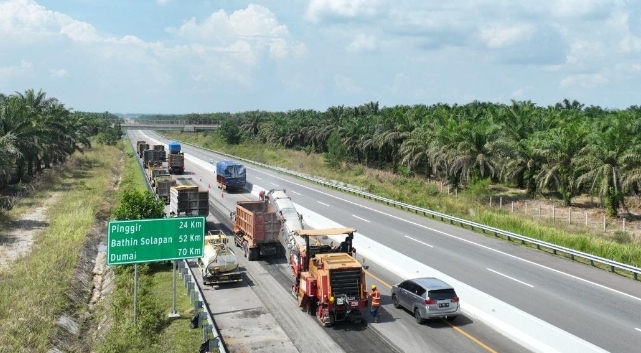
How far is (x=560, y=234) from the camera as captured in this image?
31922 millimetres

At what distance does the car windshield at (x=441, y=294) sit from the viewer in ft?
61.9

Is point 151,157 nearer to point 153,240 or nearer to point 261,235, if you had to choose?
point 261,235

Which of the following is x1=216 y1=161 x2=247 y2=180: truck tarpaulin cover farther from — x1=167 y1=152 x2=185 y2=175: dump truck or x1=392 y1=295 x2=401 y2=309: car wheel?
x1=392 y1=295 x2=401 y2=309: car wheel

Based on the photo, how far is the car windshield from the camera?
18.9 meters

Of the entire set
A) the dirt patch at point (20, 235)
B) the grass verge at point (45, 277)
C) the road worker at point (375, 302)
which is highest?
the road worker at point (375, 302)

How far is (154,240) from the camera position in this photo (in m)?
19.9

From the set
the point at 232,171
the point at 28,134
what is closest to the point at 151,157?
the point at 28,134

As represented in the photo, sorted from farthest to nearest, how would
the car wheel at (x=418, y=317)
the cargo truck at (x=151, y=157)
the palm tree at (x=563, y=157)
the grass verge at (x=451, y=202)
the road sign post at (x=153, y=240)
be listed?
the cargo truck at (x=151, y=157), the palm tree at (x=563, y=157), the grass verge at (x=451, y=202), the road sign post at (x=153, y=240), the car wheel at (x=418, y=317)

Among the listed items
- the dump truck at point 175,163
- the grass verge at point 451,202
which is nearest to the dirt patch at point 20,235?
the dump truck at point 175,163

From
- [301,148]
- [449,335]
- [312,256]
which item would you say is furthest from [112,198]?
[301,148]

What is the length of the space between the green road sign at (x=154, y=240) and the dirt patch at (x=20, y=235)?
10862 mm

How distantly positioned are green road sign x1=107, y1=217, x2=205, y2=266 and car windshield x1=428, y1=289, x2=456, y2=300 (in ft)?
26.8

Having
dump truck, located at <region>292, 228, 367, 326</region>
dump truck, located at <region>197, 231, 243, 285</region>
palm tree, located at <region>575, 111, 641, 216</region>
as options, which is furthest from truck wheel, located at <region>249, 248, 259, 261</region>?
palm tree, located at <region>575, 111, 641, 216</region>

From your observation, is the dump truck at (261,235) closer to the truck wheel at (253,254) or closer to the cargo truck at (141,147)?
the truck wheel at (253,254)
